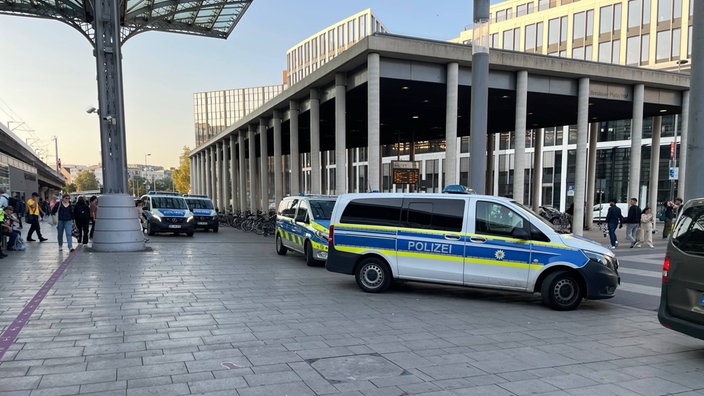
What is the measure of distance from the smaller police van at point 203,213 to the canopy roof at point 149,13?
28.2ft

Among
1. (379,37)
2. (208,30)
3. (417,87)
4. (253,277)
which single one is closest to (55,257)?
(253,277)

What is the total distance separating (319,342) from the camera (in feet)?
18.0

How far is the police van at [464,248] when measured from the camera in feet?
24.4

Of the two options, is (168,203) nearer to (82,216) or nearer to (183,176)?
(82,216)

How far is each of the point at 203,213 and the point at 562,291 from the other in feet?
62.9

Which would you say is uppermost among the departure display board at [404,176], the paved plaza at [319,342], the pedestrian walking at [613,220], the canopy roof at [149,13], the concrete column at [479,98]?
the canopy roof at [149,13]

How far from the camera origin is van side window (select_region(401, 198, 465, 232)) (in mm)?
8040

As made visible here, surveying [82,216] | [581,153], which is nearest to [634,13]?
[581,153]

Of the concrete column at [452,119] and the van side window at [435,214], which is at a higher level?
the concrete column at [452,119]

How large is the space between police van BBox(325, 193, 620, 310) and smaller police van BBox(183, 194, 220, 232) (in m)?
15.9

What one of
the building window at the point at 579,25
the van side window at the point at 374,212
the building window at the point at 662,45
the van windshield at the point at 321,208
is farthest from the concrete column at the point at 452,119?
the building window at the point at 579,25

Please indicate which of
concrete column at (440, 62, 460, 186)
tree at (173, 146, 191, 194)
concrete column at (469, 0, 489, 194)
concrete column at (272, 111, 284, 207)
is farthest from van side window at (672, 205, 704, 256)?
tree at (173, 146, 191, 194)

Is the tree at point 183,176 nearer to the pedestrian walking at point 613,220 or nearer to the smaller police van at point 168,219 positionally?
the smaller police van at point 168,219

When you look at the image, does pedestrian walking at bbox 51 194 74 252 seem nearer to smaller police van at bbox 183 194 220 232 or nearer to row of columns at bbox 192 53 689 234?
smaller police van at bbox 183 194 220 232
